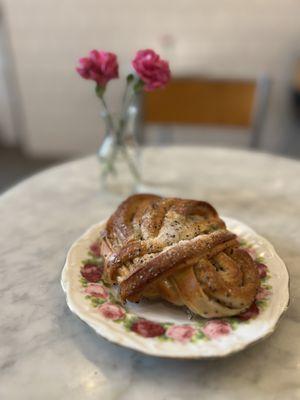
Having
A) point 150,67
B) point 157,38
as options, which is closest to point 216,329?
point 150,67

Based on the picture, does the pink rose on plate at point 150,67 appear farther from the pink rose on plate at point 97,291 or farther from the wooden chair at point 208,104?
the wooden chair at point 208,104

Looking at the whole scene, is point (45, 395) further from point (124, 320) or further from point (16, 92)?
point (16, 92)

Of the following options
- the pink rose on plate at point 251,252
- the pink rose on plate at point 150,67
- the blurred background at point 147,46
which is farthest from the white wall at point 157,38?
the pink rose on plate at point 251,252

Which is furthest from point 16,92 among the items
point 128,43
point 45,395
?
point 45,395

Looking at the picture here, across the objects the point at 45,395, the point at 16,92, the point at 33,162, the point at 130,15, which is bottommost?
the point at 33,162

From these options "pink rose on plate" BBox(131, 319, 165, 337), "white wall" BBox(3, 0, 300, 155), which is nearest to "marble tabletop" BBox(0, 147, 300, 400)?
"pink rose on plate" BBox(131, 319, 165, 337)
